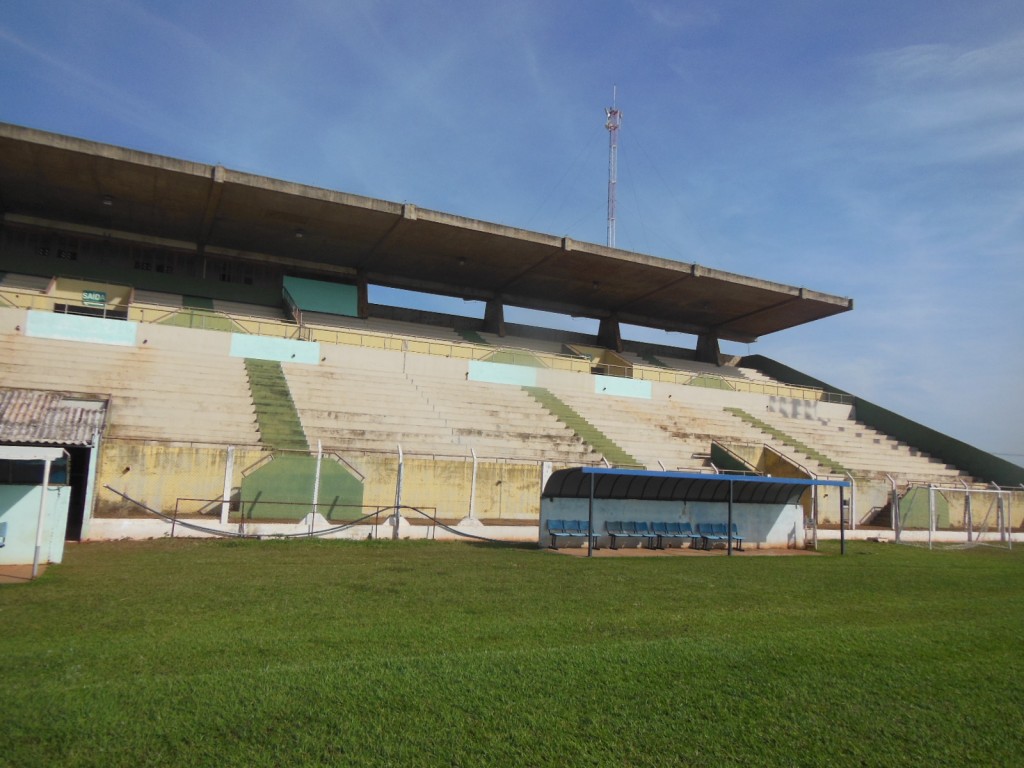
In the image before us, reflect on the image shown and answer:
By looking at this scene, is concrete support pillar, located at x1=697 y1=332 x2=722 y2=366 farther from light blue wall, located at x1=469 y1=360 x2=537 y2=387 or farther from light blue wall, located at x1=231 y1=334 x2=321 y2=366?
light blue wall, located at x1=231 y1=334 x2=321 y2=366

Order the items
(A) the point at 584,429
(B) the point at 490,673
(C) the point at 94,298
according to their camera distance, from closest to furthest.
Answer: (B) the point at 490,673 < (A) the point at 584,429 < (C) the point at 94,298

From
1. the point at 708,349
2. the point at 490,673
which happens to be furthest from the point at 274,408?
the point at 708,349

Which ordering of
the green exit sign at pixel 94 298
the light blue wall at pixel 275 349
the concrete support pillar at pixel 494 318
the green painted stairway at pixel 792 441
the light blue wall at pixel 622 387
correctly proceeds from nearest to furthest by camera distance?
1. the light blue wall at pixel 275 349
2. the green exit sign at pixel 94 298
3. the green painted stairway at pixel 792 441
4. the light blue wall at pixel 622 387
5. the concrete support pillar at pixel 494 318

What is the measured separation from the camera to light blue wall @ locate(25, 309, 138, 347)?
21906 mm

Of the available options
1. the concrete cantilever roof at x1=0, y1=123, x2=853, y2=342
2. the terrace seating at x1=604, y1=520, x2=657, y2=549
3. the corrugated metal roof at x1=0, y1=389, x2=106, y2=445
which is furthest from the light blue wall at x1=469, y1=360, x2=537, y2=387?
the corrugated metal roof at x1=0, y1=389, x2=106, y2=445

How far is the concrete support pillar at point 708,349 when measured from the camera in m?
43.9

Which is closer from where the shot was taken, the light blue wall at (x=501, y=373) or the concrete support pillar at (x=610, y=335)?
the light blue wall at (x=501, y=373)

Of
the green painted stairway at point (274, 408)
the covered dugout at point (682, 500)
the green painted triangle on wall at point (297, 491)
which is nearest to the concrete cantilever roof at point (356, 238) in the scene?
the green painted stairway at point (274, 408)

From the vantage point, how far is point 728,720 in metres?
4.89

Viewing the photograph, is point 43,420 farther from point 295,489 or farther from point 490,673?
point 490,673

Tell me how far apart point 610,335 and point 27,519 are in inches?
1324

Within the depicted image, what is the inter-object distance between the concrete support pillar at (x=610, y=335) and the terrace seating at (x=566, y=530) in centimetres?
2540

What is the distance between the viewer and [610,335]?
135ft

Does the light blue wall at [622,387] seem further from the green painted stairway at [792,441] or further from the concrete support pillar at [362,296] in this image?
the concrete support pillar at [362,296]
